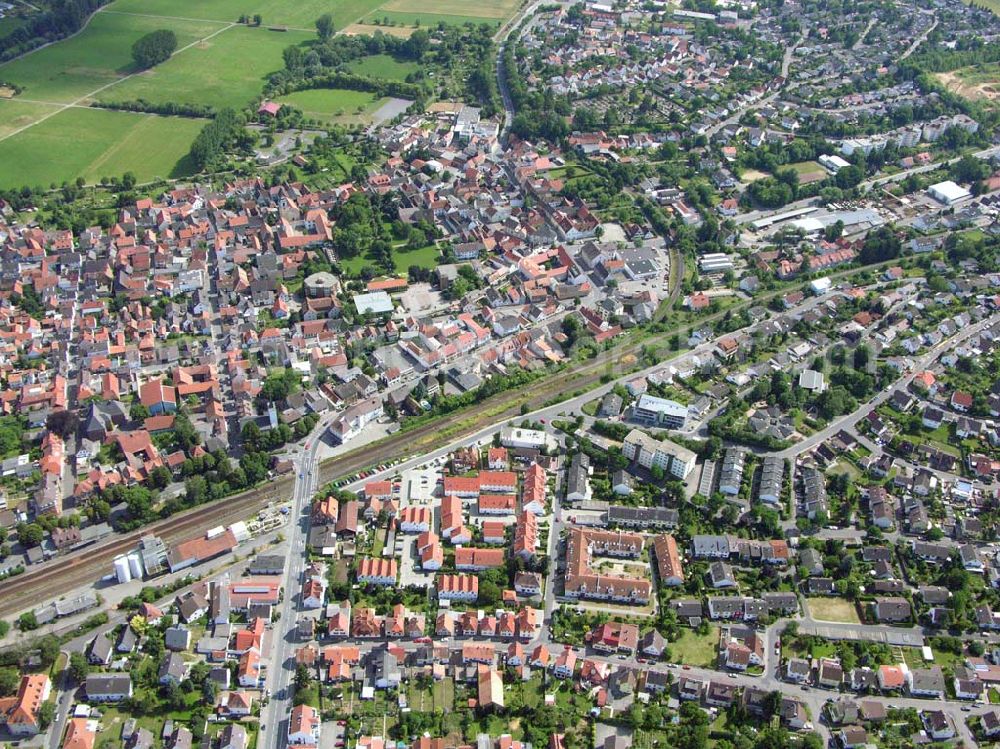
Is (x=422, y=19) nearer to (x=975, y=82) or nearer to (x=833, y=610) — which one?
(x=975, y=82)

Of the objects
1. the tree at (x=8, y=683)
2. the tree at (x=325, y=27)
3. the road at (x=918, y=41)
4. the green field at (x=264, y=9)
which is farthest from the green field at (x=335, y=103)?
the tree at (x=8, y=683)

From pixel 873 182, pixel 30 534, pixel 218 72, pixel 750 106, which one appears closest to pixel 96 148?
pixel 218 72

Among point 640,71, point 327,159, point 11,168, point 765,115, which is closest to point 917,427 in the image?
point 765,115

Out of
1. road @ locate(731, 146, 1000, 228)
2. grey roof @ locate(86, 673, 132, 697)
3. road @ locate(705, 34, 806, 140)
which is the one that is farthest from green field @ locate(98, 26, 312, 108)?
grey roof @ locate(86, 673, 132, 697)

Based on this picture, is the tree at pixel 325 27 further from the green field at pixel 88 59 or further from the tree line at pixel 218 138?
the tree line at pixel 218 138

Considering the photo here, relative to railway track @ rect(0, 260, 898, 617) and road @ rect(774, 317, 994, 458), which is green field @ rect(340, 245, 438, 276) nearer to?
railway track @ rect(0, 260, 898, 617)

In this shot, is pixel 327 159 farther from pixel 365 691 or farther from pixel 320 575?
pixel 365 691

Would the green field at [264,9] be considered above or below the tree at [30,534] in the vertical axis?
above

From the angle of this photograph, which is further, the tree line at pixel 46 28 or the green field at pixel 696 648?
the tree line at pixel 46 28
